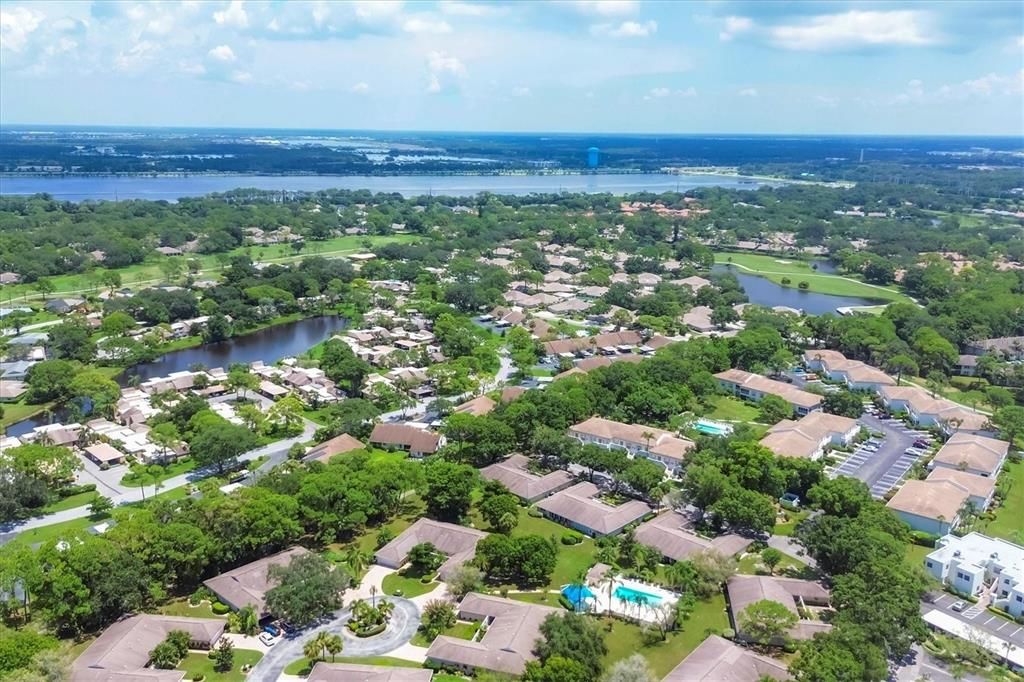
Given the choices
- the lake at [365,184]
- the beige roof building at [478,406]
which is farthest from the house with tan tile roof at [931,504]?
the lake at [365,184]

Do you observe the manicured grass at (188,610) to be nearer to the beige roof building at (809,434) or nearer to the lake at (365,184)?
the beige roof building at (809,434)

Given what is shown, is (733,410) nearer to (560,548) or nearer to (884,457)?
(884,457)

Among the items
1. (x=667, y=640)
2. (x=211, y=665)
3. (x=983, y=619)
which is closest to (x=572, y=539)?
(x=667, y=640)

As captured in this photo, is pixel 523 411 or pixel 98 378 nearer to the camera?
pixel 523 411

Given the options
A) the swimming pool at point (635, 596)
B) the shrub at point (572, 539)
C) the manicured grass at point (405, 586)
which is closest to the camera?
the swimming pool at point (635, 596)

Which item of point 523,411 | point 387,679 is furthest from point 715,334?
point 387,679

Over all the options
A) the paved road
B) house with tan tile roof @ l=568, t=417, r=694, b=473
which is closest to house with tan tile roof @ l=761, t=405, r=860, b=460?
house with tan tile roof @ l=568, t=417, r=694, b=473

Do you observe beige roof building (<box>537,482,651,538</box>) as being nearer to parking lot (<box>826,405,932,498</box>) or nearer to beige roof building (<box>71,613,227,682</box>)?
parking lot (<box>826,405,932,498</box>)

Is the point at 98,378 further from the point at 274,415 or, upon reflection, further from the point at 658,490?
the point at 658,490
